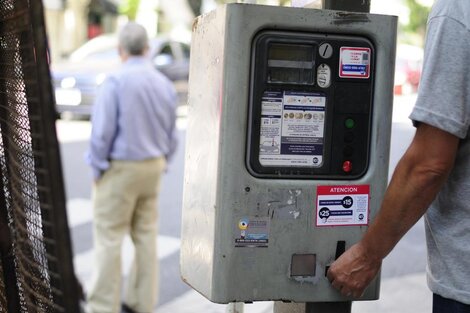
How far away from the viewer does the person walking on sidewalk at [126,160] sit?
4859 millimetres

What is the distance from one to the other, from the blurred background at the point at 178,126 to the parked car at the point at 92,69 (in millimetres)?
19

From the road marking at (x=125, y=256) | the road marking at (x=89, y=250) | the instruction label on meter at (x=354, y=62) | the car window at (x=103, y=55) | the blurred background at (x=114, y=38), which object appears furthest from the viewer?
the car window at (x=103, y=55)

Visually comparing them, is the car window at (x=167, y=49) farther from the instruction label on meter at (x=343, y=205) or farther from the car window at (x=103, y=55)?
the instruction label on meter at (x=343, y=205)

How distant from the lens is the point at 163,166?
515 centimetres

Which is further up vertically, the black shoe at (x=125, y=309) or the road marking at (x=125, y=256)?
the black shoe at (x=125, y=309)

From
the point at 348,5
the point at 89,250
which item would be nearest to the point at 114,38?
the point at 89,250

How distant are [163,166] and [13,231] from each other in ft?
9.87

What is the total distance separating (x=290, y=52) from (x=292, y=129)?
25 cm

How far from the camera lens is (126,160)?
4.90 m

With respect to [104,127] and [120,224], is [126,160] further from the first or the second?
[120,224]

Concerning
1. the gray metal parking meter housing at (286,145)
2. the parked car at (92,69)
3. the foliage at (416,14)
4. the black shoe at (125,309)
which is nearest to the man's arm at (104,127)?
the black shoe at (125,309)

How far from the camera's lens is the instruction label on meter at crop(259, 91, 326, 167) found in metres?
2.38

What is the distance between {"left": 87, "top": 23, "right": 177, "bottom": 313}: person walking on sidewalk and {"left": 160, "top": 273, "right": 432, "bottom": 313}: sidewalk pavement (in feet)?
1.54

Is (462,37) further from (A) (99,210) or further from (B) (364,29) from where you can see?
(A) (99,210)
